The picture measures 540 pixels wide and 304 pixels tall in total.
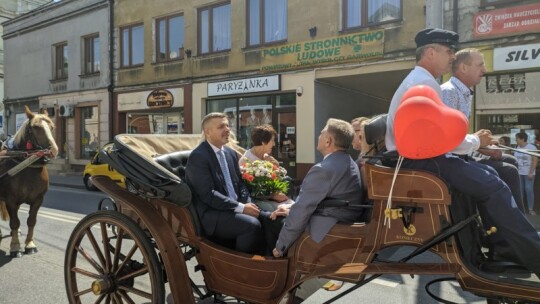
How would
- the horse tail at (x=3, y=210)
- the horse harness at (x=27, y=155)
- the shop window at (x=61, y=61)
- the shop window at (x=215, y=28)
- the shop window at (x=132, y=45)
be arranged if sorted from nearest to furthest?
the horse harness at (x=27, y=155) → the horse tail at (x=3, y=210) → the shop window at (x=215, y=28) → the shop window at (x=132, y=45) → the shop window at (x=61, y=61)

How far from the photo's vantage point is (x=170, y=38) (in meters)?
16.5

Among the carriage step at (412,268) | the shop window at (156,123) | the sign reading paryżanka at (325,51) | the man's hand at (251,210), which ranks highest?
the sign reading paryżanka at (325,51)

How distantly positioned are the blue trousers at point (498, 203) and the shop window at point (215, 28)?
13132 mm

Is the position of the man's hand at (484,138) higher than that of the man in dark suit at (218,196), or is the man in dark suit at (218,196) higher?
the man's hand at (484,138)

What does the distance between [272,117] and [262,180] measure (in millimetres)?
10237

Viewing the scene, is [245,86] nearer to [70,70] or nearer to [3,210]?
[3,210]

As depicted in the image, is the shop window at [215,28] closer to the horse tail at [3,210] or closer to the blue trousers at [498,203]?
the horse tail at [3,210]

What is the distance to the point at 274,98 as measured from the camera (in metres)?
13.8

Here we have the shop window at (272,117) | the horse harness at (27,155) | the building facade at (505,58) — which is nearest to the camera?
the horse harness at (27,155)

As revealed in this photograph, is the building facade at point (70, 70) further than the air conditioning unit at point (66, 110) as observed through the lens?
No

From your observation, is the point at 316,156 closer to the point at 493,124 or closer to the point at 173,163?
the point at 493,124

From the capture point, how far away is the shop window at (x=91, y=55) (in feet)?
62.7

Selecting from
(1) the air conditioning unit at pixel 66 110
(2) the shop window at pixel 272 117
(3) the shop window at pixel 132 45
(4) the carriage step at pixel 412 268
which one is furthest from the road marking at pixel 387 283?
(1) the air conditioning unit at pixel 66 110

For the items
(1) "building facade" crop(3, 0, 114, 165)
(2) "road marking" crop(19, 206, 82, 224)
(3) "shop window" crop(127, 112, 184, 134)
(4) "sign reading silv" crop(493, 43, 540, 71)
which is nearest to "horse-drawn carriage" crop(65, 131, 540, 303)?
(2) "road marking" crop(19, 206, 82, 224)
